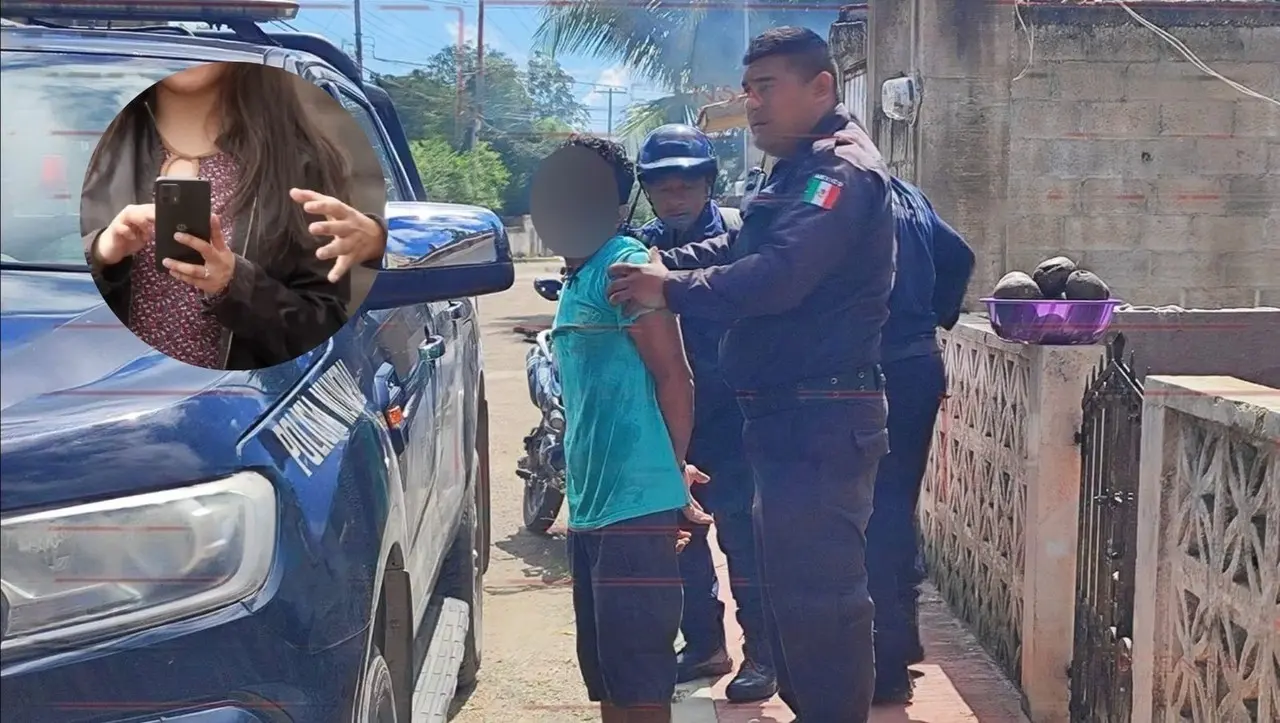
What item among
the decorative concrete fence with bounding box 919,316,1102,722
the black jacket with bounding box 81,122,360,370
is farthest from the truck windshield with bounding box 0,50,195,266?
the decorative concrete fence with bounding box 919,316,1102,722

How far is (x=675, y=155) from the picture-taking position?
2.37 m

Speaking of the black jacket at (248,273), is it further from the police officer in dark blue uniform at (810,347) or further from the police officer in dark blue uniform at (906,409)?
the police officer in dark blue uniform at (906,409)

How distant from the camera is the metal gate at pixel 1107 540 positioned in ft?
8.61

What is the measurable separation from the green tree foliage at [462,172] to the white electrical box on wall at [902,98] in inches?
105

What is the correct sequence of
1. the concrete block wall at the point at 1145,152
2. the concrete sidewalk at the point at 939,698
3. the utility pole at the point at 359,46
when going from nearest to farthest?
the utility pole at the point at 359,46
the concrete sidewalk at the point at 939,698
the concrete block wall at the point at 1145,152

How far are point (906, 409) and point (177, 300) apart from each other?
91.2 inches

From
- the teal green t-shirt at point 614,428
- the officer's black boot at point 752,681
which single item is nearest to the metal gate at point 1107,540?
the officer's black boot at point 752,681

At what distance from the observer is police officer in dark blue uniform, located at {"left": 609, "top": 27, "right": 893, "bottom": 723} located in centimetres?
222

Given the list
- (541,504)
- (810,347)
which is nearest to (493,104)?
(810,347)

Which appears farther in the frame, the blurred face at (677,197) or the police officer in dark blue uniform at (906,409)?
the police officer in dark blue uniform at (906,409)

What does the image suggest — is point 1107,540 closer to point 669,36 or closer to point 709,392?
point 709,392

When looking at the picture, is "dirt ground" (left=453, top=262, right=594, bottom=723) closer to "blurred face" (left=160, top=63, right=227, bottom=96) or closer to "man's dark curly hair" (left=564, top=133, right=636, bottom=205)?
"man's dark curly hair" (left=564, top=133, right=636, bottom=205)

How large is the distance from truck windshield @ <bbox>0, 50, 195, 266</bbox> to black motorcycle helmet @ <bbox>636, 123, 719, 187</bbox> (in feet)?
3.20

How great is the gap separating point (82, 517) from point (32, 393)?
139 millimetres
